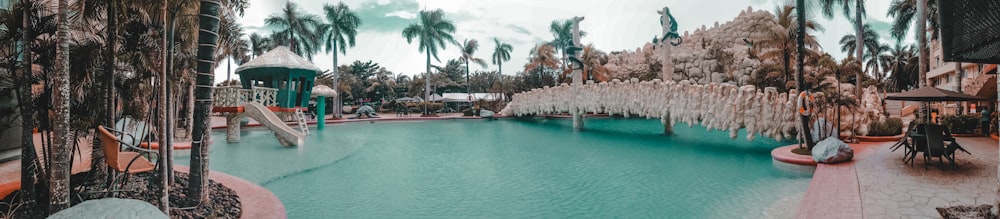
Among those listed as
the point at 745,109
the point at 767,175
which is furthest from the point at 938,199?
the point at 745,109

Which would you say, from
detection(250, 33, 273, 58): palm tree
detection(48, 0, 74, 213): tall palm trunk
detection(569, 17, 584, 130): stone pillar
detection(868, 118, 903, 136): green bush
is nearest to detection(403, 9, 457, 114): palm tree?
detection(250, 33, 273, 58): palm tree

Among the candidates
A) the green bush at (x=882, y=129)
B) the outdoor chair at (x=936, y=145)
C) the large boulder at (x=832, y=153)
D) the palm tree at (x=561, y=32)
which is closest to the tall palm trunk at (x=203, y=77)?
the large boulder at (x=832, y=153)

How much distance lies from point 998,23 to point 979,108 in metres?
22.5

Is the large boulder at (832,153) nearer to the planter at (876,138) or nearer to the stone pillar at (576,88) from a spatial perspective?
the planter at (876,138)

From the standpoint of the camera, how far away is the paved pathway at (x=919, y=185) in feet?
18.5

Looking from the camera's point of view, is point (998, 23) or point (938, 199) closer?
point (998, 23)

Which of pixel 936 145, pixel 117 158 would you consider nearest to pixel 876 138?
pixel 936 145

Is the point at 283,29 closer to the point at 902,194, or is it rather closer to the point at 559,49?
the point at 559,49

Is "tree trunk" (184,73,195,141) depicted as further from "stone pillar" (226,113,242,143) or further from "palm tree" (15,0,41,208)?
"stone pillar" (226,113,242,143)

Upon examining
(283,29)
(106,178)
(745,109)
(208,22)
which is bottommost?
(106,178)

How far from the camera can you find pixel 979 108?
64.6 feet

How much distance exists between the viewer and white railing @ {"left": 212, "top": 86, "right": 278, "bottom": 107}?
16172 millimetres

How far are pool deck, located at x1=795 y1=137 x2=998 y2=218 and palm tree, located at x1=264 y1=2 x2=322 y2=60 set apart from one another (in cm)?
3422

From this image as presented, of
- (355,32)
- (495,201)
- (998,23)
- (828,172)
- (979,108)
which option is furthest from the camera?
(355,32)
